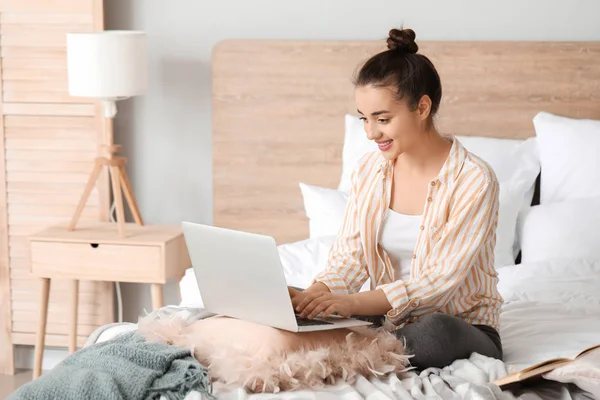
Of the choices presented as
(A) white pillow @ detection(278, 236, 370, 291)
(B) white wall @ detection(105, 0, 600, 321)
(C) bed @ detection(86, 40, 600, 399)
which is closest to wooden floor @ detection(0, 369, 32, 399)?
(B) white wall @ detection(105, 0, 600, 321)

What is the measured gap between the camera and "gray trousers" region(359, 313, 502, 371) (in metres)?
1.75

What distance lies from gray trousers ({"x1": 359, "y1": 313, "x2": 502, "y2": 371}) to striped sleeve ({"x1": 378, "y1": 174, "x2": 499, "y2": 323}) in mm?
92

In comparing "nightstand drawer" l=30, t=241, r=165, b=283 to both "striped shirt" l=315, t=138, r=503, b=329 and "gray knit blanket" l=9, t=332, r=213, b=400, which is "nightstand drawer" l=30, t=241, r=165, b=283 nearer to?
"striped shirt" l=315, t=138, r=503, b=329

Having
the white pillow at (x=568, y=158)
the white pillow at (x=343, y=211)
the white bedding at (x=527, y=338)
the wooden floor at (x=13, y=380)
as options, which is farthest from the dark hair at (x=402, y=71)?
the wooden floor at (x=13, y=380)

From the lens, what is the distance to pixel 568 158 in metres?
2.83

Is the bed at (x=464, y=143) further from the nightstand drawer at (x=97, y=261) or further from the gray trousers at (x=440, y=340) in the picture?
the gray trousers at (x=440, y=340)

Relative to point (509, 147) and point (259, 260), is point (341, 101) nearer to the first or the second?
point (509, 147)

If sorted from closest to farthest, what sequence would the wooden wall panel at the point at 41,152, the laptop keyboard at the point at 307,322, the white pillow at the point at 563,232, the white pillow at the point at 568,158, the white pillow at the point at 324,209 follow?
the laptop keyboard at the point at 307,322, the white pillow at the point at 563,232, the white pillow at the point at 568,158, the white pillow at the point at 324,209, the wooden wall panel at the point at 41,152

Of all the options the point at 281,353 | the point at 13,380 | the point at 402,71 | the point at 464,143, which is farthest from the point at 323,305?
the point at 13,380

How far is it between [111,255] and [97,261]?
6 cm

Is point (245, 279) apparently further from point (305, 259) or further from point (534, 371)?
point (305, 259)

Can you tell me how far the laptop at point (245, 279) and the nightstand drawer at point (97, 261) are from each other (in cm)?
124

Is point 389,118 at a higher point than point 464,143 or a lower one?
higher

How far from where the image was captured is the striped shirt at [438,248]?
6.29 ft
